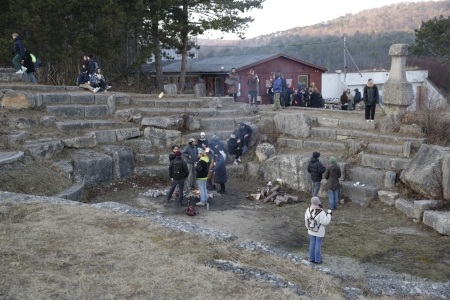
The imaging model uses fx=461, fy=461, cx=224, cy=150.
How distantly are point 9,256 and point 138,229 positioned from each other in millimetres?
1929

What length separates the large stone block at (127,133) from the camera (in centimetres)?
1541

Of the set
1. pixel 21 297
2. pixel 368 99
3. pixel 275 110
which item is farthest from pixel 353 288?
pixel 275 110

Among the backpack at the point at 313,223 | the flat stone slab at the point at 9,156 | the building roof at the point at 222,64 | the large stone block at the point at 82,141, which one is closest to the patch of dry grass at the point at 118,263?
the backpack at the point at 313,223

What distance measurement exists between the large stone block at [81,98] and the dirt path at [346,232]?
4.85m

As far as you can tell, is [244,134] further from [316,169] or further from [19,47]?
[19,47]

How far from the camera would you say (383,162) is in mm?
12977

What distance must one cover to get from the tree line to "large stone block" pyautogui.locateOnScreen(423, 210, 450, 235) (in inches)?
569

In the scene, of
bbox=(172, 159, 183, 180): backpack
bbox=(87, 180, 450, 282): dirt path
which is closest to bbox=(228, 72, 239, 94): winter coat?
bbox=(87, 180, 450, 282): dirt path

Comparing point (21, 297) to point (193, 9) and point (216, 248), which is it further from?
point (193, 9)

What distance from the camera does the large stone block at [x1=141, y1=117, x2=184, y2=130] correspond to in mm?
16078

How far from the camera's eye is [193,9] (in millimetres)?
23312

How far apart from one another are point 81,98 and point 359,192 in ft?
33.7

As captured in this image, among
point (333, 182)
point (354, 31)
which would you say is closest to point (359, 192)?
point (333, 182)

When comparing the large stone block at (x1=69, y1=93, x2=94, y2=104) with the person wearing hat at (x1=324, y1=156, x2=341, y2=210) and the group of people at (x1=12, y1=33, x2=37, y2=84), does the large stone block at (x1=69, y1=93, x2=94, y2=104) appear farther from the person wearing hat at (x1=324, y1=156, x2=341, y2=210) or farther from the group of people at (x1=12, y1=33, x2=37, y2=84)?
the person wearing hat at (x1=324, y1=156, x2=341, y2=210)
